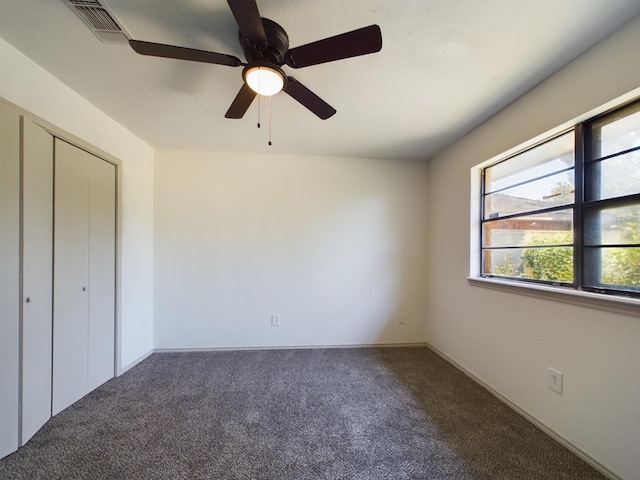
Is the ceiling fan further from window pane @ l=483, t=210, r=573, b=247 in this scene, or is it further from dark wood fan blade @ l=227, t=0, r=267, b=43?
window pane @ l=483, t=210, r=573, b=247

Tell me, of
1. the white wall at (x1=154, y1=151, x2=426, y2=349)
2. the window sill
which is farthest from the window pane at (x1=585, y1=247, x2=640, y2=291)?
the white wall at (x1=154, y1=151, x2=426, y2=349)

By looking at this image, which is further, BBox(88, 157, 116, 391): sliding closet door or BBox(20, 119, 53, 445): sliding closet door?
BBox(88, 157, 116, 391): sliding closet door

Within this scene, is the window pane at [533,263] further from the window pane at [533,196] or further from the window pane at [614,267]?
the window pane at [533,196]

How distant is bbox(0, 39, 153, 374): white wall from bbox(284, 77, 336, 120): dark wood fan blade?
A: 1.68m

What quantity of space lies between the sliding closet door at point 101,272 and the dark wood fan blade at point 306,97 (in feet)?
6.19

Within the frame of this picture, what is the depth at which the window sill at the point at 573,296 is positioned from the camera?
1219mm

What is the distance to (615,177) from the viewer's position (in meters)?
1.38

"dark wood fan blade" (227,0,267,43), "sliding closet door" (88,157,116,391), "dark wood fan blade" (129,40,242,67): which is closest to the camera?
"dark wood fan blade" (227,0,267,43)

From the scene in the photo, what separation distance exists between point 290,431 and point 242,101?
7.20 ft

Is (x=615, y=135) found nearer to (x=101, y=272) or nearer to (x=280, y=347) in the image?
(x=280, y=347)

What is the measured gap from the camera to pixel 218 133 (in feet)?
8.03

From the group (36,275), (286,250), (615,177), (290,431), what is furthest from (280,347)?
(615,177)

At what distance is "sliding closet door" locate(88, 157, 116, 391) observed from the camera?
2.04m

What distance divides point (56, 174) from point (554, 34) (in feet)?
10.7
